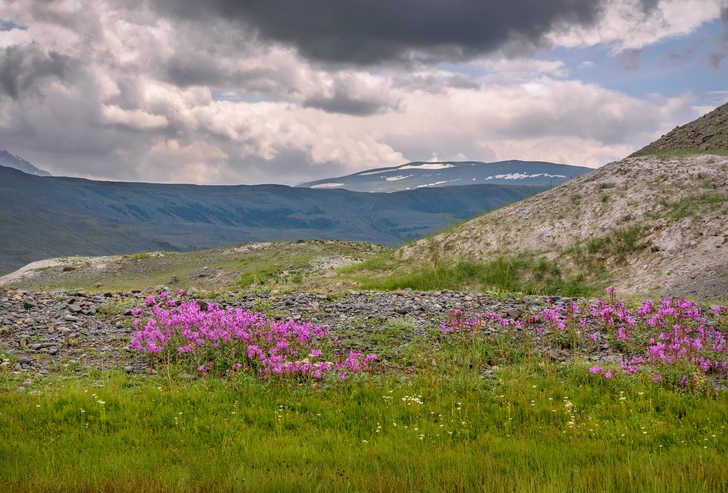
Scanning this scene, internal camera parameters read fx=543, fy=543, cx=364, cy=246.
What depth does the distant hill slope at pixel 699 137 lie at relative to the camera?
3429 centimetres

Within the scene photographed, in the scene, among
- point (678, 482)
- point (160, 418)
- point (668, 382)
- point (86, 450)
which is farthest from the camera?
point (668, 382)

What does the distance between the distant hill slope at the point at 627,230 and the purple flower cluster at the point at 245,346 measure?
47.6 ft

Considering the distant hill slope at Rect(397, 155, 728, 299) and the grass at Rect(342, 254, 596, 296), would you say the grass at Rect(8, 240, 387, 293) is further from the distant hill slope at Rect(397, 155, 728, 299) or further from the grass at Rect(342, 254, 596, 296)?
the distant hill slope at Rect(397, 155, 728, 299)

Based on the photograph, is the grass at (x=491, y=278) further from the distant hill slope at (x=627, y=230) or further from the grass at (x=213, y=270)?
the grass at (x=213, y=270)

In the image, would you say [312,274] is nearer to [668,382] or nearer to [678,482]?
→ [668,382]

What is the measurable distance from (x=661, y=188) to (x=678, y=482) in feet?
82.2

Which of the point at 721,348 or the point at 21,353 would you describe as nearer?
the point at 721,348

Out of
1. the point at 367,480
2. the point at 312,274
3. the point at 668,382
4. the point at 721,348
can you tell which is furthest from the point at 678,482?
the point at 312,274

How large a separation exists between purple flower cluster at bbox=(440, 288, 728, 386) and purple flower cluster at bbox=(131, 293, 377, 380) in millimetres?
2411

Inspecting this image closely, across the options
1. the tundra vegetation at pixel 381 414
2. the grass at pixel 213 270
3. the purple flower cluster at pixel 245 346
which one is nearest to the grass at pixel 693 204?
the tundra vegetation at pixel 381 414

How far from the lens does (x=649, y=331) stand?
10906 mm

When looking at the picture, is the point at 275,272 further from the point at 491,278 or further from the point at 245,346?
the point at 245,346

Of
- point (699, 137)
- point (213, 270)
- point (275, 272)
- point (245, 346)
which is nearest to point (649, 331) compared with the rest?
point (245, 346)

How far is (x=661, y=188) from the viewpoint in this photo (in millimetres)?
26766
